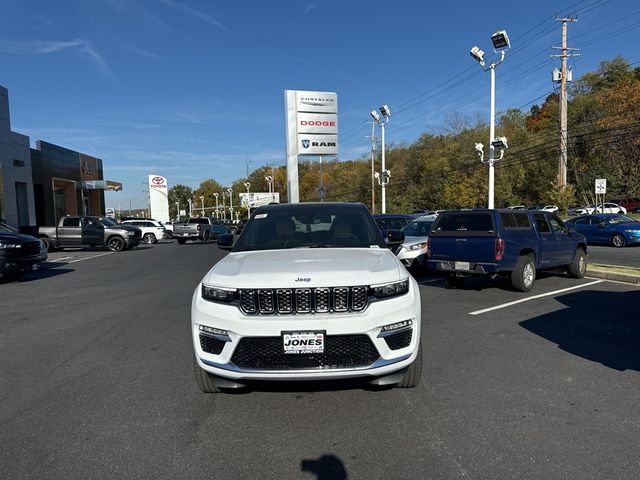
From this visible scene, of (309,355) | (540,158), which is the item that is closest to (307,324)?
(309,355)

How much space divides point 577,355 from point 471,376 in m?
1.58

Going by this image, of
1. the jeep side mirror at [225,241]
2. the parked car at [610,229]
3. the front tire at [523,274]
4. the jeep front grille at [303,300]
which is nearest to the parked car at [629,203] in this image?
the parked car at [610,229]

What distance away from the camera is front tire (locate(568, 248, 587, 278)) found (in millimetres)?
11406

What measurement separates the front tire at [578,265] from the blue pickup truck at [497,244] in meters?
0.58

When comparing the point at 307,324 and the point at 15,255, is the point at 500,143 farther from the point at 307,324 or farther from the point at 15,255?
the point at 307,324

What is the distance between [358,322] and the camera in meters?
3.66

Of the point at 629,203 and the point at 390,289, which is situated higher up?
the point at 629,203

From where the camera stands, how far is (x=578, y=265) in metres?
11.4

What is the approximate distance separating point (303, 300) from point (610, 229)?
21.2 m

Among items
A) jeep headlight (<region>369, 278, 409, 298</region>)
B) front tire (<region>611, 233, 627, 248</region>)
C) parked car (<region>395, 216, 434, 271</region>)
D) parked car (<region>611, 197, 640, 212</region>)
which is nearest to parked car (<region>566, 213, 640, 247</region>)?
front tire (<region>611, 233, 627, 248</region>)

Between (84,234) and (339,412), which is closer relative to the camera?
(339,412)

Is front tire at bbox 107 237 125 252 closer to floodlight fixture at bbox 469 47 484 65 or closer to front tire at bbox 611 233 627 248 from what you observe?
floodlight fixture at bbox 469 47 484 65

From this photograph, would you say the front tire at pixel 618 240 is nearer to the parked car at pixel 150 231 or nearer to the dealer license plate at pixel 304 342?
the dealer license plate at pixel 304 342

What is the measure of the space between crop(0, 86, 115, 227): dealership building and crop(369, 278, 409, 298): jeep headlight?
100 ft
